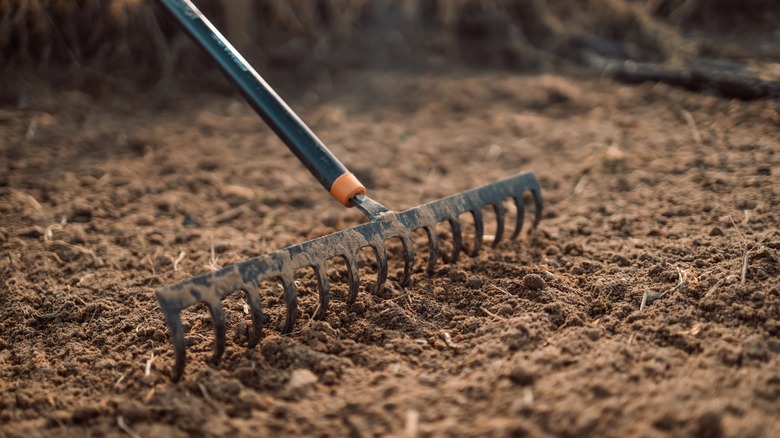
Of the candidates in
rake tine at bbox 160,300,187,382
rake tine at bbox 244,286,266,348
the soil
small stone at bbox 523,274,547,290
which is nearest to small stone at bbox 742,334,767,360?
the soil

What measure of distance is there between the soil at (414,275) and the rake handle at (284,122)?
1.28 feet

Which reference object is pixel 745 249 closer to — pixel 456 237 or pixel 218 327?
pixel 456 237

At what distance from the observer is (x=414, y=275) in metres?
2.46

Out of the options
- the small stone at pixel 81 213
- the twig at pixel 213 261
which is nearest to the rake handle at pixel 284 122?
the twig at pixel 213 261

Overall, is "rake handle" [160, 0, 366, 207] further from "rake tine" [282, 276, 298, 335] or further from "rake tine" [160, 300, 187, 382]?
"rake tine" [160, 300, 187, 382]

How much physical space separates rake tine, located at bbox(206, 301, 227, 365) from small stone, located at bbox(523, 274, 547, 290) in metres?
1.11

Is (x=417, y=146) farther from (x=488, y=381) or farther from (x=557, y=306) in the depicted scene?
(x=488, y=381)

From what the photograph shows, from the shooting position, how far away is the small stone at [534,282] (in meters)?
2.25

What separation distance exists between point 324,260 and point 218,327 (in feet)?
1.39

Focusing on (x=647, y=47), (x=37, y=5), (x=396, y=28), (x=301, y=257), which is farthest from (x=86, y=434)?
→ (x=647, y=47)

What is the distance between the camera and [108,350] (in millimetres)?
2084

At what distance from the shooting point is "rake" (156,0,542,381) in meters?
1.87

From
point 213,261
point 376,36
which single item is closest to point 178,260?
point 213,261

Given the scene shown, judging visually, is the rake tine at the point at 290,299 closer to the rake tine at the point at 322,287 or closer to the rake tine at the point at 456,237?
the rake tine at the point at 322,287
